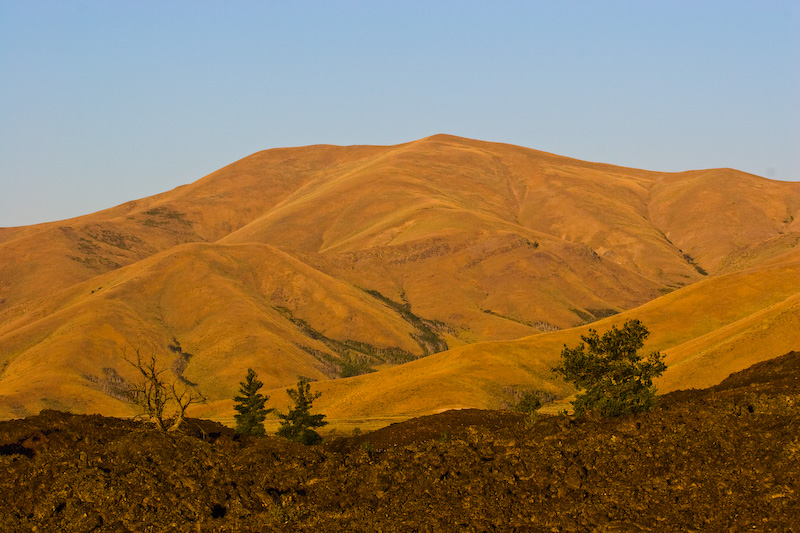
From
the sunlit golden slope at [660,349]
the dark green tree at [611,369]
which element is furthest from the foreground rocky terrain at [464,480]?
the sunlit golden slope at [660,349]

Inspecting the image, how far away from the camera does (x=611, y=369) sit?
4278 centimetres

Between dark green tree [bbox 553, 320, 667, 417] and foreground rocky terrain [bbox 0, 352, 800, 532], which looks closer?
foreground rocky terrain [bbox 0, 352, 800, 532]

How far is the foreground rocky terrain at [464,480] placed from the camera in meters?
23.1

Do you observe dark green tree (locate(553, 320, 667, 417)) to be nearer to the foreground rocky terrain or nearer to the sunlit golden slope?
the foreground rocky terrain

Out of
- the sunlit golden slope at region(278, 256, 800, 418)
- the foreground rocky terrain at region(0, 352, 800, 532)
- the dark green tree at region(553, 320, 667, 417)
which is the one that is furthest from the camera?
the sunlit golden slope at region(278, 256, 800, 418)

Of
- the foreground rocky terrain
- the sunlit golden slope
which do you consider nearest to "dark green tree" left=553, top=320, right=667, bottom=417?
the foreground rocky terrain

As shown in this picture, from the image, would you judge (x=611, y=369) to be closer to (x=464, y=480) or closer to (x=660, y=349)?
(x=464, y=480)

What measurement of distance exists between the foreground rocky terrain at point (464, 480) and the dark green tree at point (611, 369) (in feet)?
29.4

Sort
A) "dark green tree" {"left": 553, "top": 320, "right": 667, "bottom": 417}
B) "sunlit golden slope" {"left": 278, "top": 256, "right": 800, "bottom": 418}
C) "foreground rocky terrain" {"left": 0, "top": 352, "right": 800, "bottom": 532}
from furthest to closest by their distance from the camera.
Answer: "sunlit golden slope" {"left": 278, "top": 256, "right": 800, "bottom": 418}
"dark green tree" {"left": 553, "top": 320, "right": 667, "bottom": 417}
"foreground rocky terrain" {"left": 0, "top": 352, "right": 800, "bottom": 532}

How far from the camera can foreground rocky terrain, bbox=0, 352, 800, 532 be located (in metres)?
→ 23.1

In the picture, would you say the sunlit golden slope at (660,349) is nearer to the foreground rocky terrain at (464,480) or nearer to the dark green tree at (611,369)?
the dark green tree at (611,369)

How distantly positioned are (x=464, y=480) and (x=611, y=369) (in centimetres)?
1903

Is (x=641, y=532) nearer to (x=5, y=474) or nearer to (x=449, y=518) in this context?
(x=449, y=518)

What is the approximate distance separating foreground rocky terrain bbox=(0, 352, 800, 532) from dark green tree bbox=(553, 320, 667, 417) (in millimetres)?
8951
